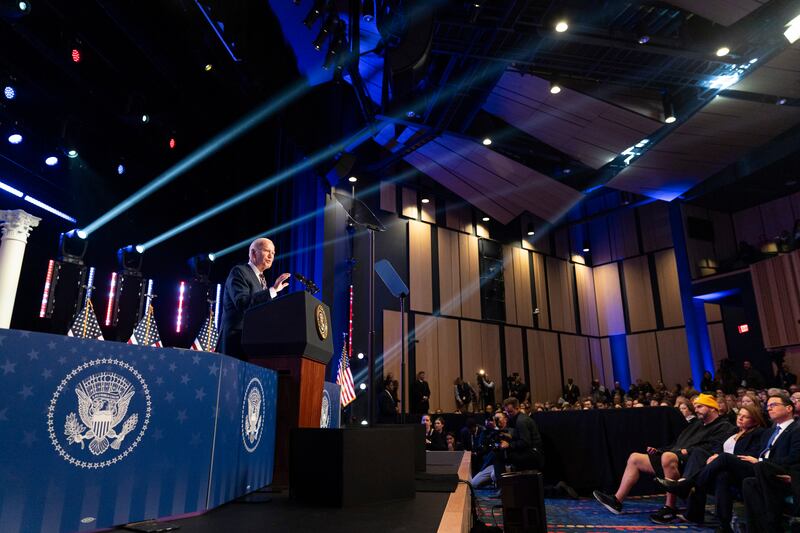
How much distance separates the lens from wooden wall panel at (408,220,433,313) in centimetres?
1334

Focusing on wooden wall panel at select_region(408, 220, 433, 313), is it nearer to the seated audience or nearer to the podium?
the seated audience

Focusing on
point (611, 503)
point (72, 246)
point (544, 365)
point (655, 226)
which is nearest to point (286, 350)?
point (611, 503)

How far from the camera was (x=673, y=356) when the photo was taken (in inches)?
617

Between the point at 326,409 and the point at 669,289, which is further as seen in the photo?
the point at 669,289

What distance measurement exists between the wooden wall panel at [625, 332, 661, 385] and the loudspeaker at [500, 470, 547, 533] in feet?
50.5

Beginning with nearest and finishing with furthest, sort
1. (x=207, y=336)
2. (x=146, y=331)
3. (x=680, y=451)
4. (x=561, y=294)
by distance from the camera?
(x=680, y=451) < (x=146, y=331) < (x=207, y=336) < (x=561, y=294)

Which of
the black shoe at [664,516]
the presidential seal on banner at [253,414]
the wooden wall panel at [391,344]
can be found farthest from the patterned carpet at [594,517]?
the wooden wall panel at [391,344]

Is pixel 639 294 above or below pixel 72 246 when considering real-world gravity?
above

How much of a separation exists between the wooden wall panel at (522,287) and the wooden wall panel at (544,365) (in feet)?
1.62

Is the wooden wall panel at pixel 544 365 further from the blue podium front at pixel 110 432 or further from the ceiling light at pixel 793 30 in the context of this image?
the blue podium front at pixel 110 432

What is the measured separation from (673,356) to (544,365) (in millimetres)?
4300

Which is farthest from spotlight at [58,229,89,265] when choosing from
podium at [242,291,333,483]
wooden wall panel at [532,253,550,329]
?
wooden wall panel at [532,253,550,329]

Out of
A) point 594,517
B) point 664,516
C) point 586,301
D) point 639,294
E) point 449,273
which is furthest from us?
point 586,301

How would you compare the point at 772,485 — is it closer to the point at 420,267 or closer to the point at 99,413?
the point at 99,413
